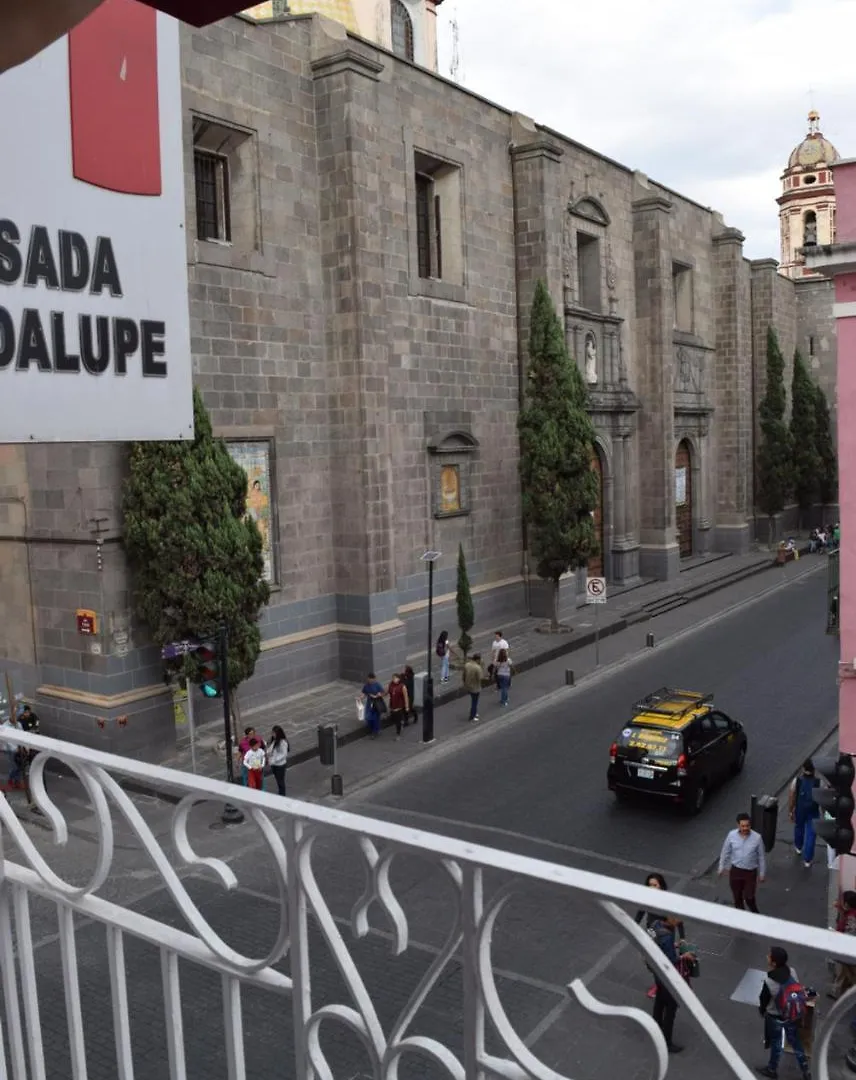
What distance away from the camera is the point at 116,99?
3.46 m

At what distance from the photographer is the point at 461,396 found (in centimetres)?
2645

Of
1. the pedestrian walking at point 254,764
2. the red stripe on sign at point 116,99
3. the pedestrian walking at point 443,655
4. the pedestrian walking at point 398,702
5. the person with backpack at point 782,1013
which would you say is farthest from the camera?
the pedestrian walking at point 443,655

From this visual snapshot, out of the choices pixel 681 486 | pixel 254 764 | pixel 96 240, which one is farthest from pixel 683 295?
pixel 96 240

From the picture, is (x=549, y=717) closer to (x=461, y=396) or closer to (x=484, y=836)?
(x=484, y=836)

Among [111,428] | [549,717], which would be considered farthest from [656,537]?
[111,428]

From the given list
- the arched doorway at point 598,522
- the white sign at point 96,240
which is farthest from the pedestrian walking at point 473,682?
the white sign at point 96,240

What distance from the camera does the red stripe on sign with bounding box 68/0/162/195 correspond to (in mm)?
3346

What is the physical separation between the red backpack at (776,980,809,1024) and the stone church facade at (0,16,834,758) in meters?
12.9

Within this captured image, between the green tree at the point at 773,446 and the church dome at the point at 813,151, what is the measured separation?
2134cm

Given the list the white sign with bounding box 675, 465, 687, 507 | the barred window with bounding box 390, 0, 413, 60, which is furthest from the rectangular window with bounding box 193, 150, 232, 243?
the white sign with bounding box 675, 465, 687, 507

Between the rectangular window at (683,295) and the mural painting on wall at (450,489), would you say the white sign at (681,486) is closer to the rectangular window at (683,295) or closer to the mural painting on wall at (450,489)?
the rectangular window at (683,295)

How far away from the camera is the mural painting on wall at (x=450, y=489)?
2592 cm

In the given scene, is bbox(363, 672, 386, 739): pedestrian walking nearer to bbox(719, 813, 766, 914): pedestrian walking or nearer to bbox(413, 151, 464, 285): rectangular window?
bbox(719, 813, 766, 914): pedestrian walking

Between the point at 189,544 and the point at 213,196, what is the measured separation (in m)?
7.81
